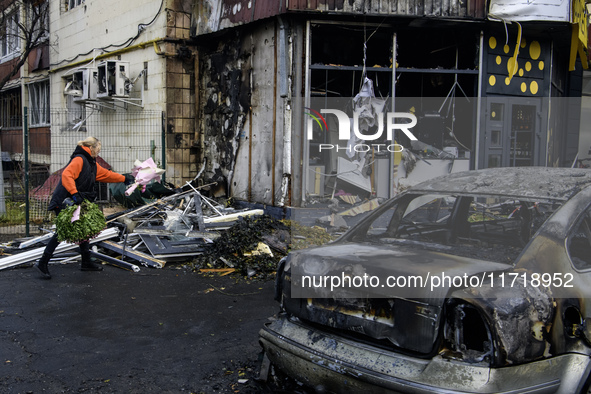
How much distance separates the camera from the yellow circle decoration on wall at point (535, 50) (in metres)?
10.7

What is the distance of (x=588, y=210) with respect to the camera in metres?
3.17

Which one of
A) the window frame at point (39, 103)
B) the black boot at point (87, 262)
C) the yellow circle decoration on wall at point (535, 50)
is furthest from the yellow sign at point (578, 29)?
the window frame at point (39, 103)

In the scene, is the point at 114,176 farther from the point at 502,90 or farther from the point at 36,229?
the point at 502,90

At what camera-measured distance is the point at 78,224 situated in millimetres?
6793

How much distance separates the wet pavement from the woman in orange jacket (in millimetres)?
236

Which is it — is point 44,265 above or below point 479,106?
below

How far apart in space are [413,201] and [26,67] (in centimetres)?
1896

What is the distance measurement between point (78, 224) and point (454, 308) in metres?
5.40

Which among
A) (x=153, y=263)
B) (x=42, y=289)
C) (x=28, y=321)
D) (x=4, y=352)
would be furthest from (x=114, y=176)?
(x=4, y=352)

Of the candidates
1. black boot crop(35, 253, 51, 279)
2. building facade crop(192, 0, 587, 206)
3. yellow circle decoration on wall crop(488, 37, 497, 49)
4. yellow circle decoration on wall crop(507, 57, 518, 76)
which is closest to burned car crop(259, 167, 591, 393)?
black boot crop(35, 253, 51, 279)

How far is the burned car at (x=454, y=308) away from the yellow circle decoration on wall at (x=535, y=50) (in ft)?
26.3

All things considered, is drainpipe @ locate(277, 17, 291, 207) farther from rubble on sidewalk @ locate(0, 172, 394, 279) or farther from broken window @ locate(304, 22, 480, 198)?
rubble on sidewalk @ locate(0, 172, 394, 279)

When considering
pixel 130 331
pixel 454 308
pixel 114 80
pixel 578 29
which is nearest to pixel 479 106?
pixel 578 29

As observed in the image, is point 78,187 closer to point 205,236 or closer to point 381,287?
point 205,236
